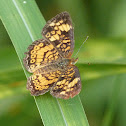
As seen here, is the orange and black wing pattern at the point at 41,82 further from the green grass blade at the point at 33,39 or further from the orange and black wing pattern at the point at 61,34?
the orange and black wing pattern at the point at 61,34

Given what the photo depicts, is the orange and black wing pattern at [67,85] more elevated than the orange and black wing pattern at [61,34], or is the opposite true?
the orange and black wing pattern at [61,34]

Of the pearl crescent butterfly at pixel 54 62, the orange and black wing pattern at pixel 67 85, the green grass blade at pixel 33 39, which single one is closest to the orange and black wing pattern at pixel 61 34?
the pearl crescent butterfly at pixel 54 62

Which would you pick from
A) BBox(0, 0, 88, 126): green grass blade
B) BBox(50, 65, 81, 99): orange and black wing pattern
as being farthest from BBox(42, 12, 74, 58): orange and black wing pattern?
BBox(50, 65, 81, 99): orange and black wing pattern

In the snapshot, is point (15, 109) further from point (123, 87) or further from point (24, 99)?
point (123, 87)

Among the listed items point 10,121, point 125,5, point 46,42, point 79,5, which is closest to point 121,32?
point 125,5

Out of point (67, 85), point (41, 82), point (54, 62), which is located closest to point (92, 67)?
point (54, 62)

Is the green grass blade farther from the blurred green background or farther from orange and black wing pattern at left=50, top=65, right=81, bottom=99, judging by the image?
the blurred green background
